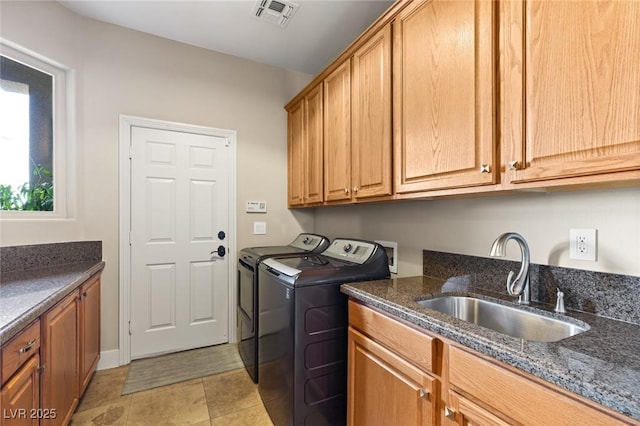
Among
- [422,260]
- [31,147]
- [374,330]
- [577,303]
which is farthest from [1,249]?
[577,303]

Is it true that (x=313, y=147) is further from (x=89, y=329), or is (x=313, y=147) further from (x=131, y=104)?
(x=89, y=329)

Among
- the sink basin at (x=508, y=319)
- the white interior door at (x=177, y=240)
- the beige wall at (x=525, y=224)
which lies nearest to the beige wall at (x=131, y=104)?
the white interior door at (x=177, y=240)

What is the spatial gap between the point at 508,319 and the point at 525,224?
0.42m

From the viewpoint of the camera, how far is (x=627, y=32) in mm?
768

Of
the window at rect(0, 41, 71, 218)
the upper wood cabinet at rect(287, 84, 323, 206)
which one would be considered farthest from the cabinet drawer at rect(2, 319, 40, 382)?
the upper wood cabinet at rect(287, 84, 323, 206)

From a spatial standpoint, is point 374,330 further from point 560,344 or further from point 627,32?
point 627,32

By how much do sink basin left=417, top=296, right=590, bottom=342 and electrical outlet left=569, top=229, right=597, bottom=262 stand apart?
26cm

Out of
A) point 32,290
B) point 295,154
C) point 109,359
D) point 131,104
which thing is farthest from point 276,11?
point 109,359

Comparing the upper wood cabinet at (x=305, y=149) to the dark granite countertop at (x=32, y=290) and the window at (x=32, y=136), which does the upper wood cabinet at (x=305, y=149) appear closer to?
the dark granite countertop at (x=32, y=290)

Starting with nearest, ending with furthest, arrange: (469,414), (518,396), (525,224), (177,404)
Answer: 1. (518,396)
2. (469,414)
3. (525,224)
4. (177,404)

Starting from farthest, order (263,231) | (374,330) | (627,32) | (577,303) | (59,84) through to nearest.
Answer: (263,231)
(59,84)
(374,330)
(577,303)
(627,32)

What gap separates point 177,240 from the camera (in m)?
2.60

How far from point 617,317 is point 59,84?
11.4 feet

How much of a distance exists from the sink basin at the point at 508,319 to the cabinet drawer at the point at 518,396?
0.40 meters
